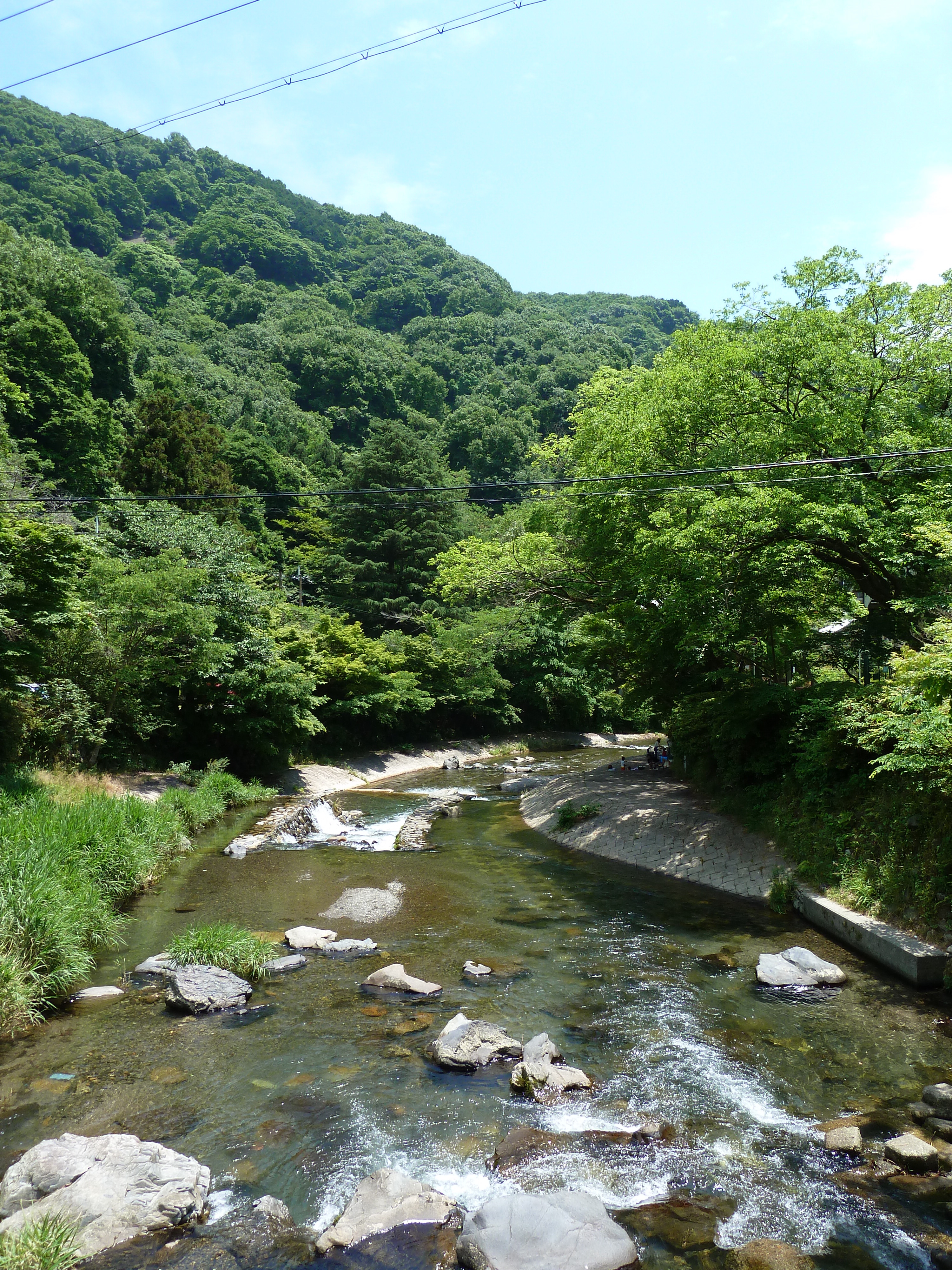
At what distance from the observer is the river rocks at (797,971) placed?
9.63 m

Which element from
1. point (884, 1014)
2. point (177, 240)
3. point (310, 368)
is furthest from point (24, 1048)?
point (177, 240)

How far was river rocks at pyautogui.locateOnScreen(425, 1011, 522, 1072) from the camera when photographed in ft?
25.3

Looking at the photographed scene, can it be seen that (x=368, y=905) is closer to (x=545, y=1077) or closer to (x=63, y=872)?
(x=63, y=872)

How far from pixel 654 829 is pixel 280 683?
13024 mm

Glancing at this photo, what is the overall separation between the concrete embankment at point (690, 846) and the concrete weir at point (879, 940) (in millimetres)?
11

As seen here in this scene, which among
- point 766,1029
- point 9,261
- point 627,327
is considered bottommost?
point 766,1029

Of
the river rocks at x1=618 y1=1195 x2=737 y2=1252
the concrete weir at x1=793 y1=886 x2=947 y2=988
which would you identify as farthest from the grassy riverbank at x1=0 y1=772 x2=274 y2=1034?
the concrete weir at x1=793 y1=886 x2=947 y2=988

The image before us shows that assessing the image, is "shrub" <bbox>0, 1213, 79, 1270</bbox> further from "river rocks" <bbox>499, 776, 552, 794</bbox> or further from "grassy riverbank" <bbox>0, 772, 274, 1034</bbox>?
"river rocks" <bbox>499, 776, 552, 794</bbox>

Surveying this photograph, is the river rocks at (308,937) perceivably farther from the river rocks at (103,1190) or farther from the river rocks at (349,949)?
the river rocks at (103,1190)

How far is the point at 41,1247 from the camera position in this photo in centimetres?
480

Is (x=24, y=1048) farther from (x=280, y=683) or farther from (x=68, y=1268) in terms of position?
(x=280, y=683)

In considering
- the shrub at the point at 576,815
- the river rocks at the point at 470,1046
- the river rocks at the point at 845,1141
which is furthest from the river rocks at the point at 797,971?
the shrub at the point at 576,815

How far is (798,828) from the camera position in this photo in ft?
46.0

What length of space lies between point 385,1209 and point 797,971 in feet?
20.8
